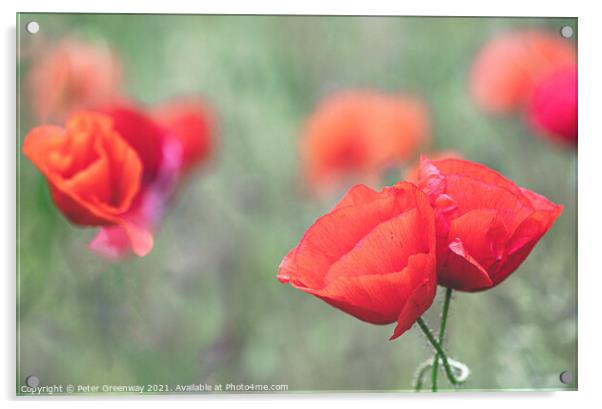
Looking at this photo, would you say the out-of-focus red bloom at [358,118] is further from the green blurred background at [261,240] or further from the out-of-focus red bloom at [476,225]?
the out-of-focus red bloom at [476,225]

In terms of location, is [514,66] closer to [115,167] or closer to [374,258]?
[115,167]

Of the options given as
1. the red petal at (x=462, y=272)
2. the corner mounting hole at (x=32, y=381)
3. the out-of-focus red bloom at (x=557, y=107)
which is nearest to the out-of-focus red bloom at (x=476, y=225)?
the red petal at (x=462, y=272)

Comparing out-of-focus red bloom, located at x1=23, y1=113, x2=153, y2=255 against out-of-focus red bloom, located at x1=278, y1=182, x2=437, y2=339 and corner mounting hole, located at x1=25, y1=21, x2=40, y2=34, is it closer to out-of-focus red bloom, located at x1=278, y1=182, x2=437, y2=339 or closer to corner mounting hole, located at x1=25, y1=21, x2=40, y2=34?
corner mounting hole, located at x1=25, y1=21, x2=40, y2=34

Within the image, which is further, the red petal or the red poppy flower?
the red poppy flower

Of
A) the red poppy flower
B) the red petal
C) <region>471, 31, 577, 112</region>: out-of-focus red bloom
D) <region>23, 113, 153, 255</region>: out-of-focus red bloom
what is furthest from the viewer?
<region>471, 31, 577, 112</region>: out-of-focus red bloom

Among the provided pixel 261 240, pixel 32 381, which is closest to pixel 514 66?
pixel 261 240

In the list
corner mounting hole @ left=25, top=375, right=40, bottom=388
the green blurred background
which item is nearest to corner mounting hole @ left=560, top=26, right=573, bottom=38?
the green blurred background
